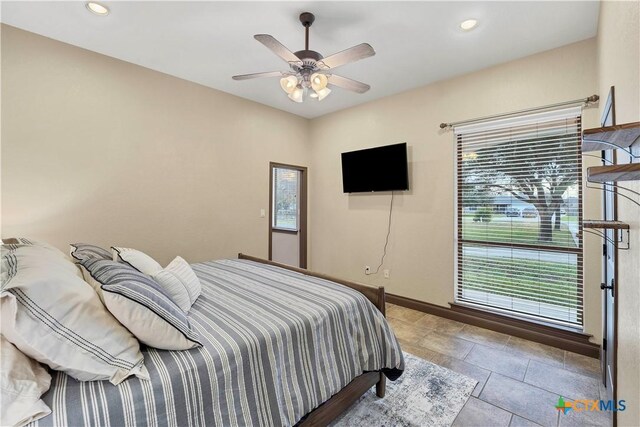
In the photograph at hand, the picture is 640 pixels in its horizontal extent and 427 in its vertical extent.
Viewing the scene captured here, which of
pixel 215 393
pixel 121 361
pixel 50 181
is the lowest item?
pixel 215 393

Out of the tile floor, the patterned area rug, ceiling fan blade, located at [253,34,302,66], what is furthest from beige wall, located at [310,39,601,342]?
ceiling fan blade, located at [253,34,302,66]

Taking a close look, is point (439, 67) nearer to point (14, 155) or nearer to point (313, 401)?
point (313, 401)

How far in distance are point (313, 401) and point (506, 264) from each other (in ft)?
8.73

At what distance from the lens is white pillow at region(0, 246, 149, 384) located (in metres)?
0.95

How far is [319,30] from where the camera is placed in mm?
2512

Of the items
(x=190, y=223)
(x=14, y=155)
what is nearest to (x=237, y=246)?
(x=190, y=223)

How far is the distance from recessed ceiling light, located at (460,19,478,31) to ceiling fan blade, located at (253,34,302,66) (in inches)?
57.2

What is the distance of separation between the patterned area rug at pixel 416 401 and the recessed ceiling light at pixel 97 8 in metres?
3.51

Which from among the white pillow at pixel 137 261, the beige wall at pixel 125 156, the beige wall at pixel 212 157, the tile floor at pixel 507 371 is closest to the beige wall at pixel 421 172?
the beige wall at pixel 212 157

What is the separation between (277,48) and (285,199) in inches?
143

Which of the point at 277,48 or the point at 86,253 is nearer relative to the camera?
the point at 86,253

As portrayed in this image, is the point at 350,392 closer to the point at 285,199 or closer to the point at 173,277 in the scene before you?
the point at 173,277

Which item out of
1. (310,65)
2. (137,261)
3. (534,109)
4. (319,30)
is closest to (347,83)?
(310,65)

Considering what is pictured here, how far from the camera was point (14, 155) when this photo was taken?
8.09 ft
